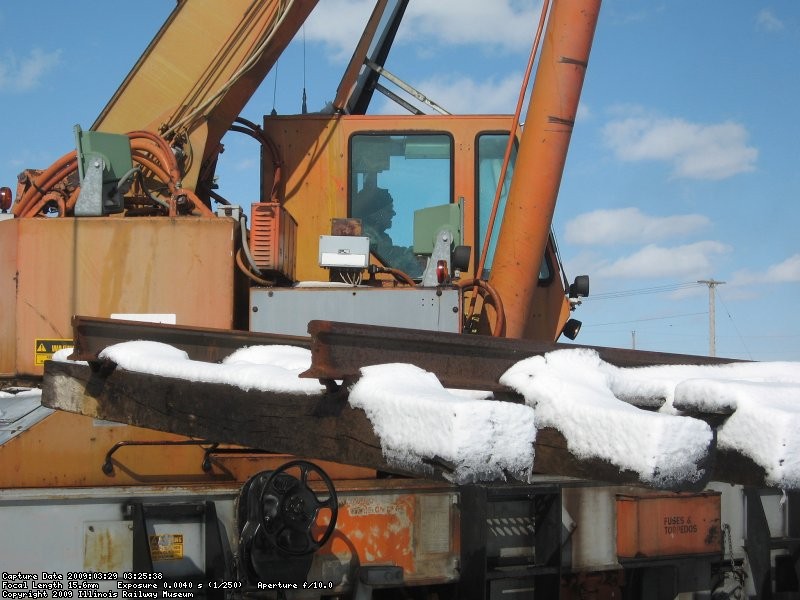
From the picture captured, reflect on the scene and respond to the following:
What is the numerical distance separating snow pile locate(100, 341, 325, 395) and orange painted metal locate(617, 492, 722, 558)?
2256 mm

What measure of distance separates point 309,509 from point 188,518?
473 millimetres

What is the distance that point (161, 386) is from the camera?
7.72ft

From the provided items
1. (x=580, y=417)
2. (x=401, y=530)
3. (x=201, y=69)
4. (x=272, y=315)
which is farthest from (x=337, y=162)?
(x=580, y=417)

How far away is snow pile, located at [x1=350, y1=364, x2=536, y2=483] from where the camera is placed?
1616 millimetres

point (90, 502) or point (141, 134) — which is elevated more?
point (141, 134)

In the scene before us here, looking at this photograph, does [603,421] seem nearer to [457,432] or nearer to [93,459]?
[457,432]

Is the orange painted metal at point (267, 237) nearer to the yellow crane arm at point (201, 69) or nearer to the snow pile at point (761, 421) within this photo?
the yellow crane arm at point (201, 69)

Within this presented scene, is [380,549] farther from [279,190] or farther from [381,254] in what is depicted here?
[279,190]

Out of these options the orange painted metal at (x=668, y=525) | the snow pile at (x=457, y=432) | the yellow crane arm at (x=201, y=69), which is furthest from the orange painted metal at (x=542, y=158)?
the snow pile at (x=457, y=432)

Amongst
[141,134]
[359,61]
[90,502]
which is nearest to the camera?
[90,502]

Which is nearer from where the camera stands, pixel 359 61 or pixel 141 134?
pixel 141 134

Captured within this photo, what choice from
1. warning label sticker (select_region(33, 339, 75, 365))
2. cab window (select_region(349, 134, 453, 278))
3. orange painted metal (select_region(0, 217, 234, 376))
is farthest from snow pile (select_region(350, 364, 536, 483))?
cab window (select_region(349, 134, 453, 278))

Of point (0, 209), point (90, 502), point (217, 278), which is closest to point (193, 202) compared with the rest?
point (217, 278)

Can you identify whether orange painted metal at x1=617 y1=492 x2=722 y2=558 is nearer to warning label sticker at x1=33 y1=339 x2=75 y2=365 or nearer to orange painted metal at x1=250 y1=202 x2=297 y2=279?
orange painted metal at x1=250 y1=202 x2=297 y2=279
